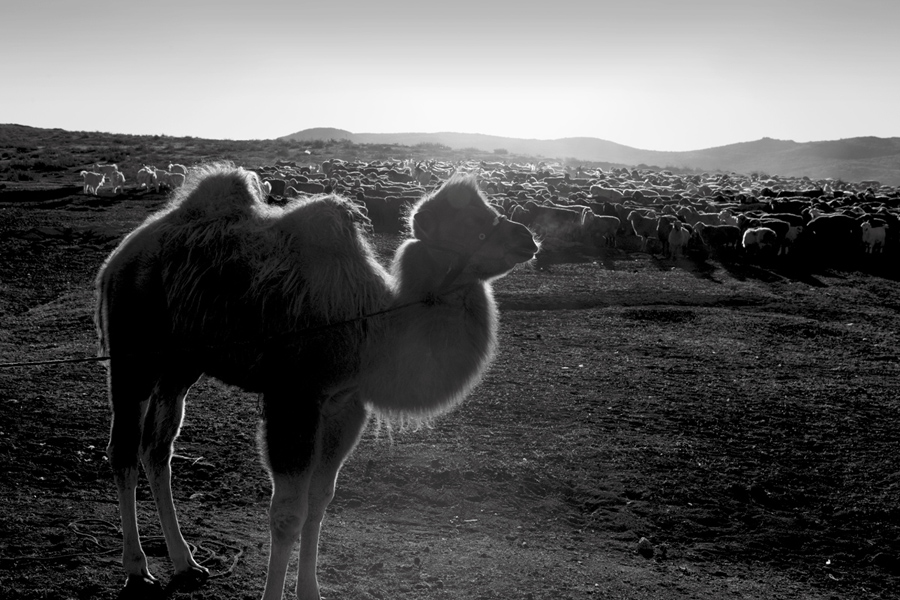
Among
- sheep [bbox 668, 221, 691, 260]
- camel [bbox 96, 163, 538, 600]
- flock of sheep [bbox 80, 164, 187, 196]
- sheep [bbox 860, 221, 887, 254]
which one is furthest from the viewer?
flock of sheep [bbox 80, 164, 187, 196]

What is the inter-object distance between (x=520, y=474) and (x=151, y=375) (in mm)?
3894

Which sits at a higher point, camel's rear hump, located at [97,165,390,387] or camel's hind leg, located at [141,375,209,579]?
camel's rear hump, located at [97,165,390,387]

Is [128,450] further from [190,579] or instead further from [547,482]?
[547,482]

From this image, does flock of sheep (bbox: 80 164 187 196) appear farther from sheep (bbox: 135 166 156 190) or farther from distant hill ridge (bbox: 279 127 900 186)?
distant hill ridge (bbox: 279 127 900 186)

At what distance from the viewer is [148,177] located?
127 feet

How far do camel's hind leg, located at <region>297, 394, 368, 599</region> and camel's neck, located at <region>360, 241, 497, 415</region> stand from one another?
18 centimetres

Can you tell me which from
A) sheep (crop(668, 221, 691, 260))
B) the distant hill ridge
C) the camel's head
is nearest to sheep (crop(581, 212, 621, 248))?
sheep (crop(668, 221, 691, 260))

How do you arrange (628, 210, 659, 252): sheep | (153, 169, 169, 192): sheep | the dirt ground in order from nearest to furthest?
the dirt ground, (628, 210, 659, 252): sheep, (153, 169, 169, 192): sheep

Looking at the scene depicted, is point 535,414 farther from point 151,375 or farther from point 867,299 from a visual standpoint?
point 867,299

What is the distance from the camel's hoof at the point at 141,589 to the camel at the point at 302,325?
0.04 feet

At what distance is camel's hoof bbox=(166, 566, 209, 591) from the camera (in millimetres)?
4895

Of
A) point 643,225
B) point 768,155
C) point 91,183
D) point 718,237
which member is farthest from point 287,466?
point 768,155

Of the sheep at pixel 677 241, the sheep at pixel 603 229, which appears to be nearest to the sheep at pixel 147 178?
the sheep at pixel 603 229

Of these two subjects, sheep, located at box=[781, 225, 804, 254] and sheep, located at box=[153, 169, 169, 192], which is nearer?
sheep, located at box=[781, 225, 804, 254]
